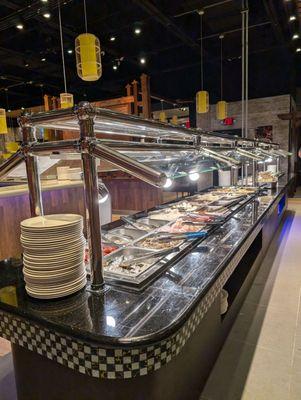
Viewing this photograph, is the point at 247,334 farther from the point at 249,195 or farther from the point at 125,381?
the point at 249,195

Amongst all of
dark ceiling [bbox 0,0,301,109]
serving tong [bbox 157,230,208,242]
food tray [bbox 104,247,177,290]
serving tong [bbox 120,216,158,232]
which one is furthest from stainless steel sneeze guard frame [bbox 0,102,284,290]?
dark ceiling [bbox 0,0,301,109]

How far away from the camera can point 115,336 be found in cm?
105

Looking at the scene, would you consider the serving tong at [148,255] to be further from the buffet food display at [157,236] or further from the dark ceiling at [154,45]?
the dark ceiling at [154,45]

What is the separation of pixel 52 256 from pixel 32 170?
1.97 feet

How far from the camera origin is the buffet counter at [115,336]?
3.49ft

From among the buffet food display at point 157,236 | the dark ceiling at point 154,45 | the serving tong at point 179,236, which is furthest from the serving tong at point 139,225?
the dark ceiling at point 154,45

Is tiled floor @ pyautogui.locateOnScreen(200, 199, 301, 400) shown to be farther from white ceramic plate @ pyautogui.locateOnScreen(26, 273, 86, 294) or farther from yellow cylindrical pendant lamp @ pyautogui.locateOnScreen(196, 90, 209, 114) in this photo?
yellow cylindrical pendant lamp @ pyautogui.locateOnScreen(196, 90, 209, 114)

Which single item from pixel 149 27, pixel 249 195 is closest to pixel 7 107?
pixel 149 27

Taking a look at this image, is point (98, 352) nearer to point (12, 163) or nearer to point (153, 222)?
point (12, 163)

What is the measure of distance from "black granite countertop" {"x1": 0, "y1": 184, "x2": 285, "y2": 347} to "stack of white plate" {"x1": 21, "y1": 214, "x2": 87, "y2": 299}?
66 mm

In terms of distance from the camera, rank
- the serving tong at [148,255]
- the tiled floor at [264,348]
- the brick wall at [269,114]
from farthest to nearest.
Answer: the brick wall at [269,114] < the tiled floor at [264,348] < the serving tong at [148,255]

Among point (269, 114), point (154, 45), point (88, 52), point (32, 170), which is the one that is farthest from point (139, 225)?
point (269, 114)

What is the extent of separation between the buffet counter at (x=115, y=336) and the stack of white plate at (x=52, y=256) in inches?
2.7

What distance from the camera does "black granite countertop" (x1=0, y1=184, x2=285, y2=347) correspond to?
42.5 inches
